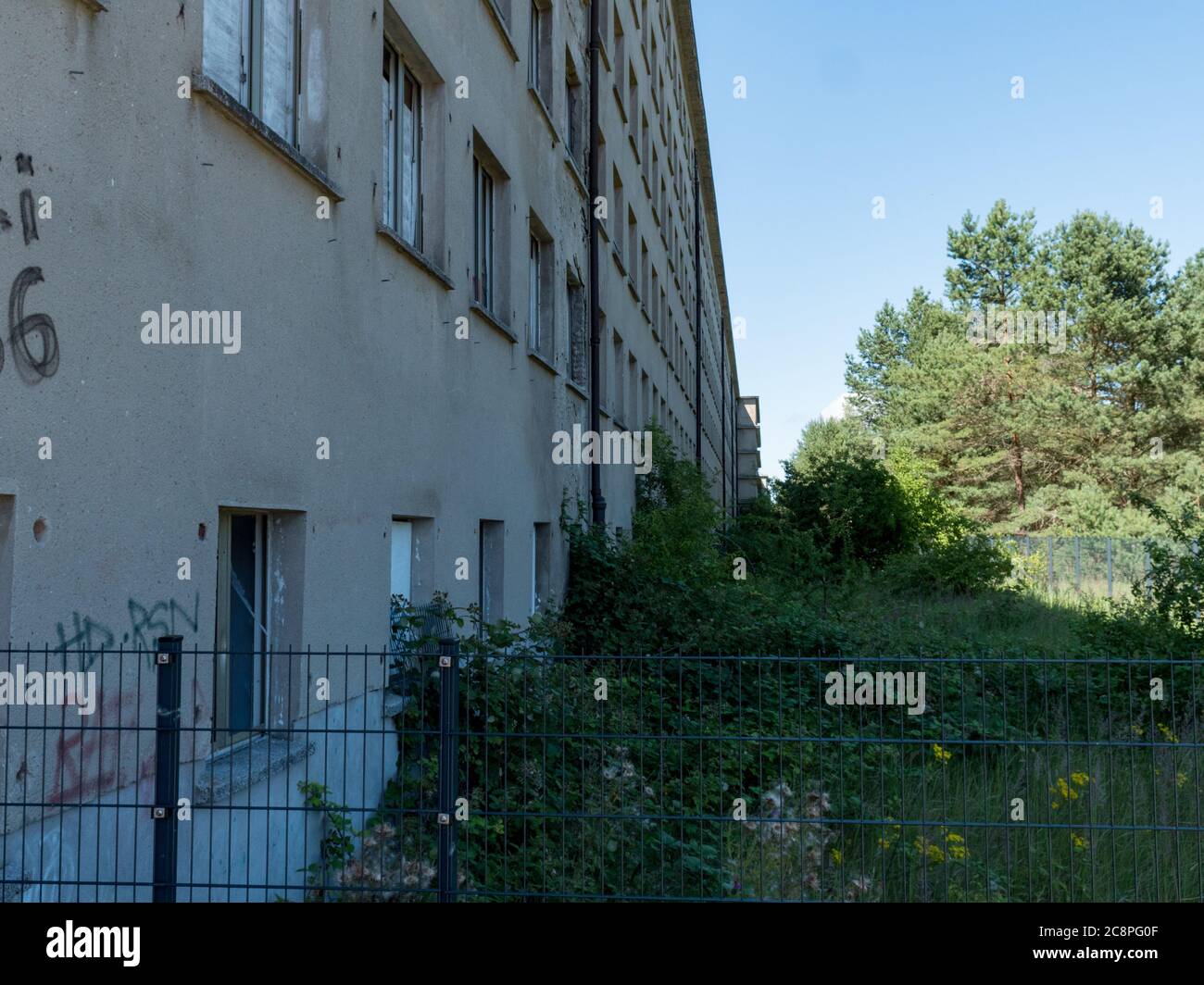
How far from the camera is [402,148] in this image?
314 inches

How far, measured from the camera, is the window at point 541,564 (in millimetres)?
12039

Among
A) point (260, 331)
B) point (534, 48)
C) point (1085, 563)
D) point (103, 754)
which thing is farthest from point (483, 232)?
point (1085, 563)

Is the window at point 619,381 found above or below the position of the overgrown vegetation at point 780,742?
above

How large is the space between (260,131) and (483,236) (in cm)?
531

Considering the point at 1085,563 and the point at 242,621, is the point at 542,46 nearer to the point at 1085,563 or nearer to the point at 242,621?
the point at 242,621

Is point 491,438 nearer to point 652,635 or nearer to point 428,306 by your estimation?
point 428,306

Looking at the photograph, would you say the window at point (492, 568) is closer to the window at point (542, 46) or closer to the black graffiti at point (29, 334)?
the window at point (542, 46)

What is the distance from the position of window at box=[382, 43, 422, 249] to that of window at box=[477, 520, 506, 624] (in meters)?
3.02

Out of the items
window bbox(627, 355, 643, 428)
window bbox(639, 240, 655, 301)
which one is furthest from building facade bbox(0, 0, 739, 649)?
window bbox(639, 240, 655, 301)

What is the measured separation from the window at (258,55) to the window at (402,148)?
1433 mm

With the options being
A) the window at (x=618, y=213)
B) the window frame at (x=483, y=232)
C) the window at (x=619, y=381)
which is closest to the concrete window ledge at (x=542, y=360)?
the window frame at (x=483, y=232)

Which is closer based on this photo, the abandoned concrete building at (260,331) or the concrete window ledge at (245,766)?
the abandoned concrete building at (260,331)

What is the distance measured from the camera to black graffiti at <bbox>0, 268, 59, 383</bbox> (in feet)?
11.9

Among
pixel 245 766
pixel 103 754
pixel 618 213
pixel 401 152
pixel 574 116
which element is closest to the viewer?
pixel 103 754
